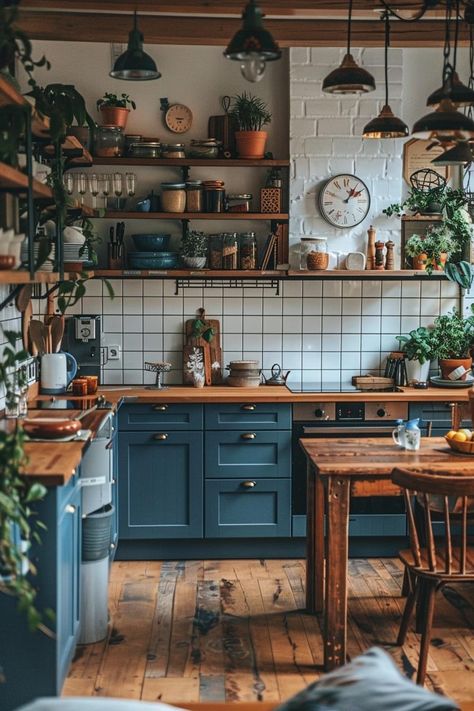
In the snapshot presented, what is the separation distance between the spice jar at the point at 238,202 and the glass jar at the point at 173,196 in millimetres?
293

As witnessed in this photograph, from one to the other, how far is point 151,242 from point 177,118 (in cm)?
82

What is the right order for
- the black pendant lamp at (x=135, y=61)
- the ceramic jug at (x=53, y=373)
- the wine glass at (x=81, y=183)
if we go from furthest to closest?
the wine glass at (x=81, y=183) → the ceramic jug at (x=53, y=373) → the black pendant lamp at (x=135, y=61)

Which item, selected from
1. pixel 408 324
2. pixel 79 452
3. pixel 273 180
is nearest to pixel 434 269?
pixel 408 324

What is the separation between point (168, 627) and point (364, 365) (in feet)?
8.03

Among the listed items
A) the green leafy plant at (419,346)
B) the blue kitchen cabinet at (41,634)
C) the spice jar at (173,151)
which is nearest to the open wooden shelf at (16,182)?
Result: the blue kitchen cabinet at (41,634)

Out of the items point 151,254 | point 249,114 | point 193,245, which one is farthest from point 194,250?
point 249,114

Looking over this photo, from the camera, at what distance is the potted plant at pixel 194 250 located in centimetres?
603

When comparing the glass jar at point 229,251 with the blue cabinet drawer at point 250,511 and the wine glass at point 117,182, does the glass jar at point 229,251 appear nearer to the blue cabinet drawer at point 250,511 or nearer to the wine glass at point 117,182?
the wine glass at point 117,182

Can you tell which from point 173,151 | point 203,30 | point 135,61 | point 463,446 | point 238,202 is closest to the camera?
point 135,61

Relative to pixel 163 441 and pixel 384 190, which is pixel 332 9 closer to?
pixel 384 190

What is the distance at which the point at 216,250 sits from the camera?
6.11 metres

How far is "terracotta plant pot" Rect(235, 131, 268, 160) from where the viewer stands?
6.01m

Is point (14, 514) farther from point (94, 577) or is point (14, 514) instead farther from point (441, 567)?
point (441, 567)

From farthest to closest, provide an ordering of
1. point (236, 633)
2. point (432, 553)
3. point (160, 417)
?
point (160, 417), point (236, 633), point (432, 553)
